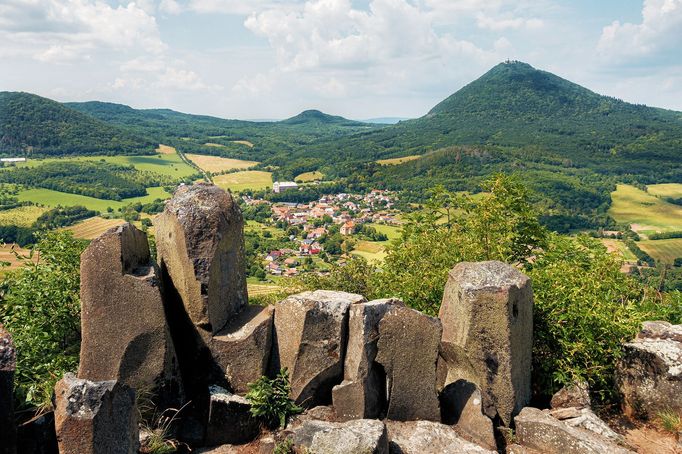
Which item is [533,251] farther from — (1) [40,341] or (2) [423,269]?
(1) [40,341]

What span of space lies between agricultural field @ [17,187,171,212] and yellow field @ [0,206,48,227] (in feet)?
28.3

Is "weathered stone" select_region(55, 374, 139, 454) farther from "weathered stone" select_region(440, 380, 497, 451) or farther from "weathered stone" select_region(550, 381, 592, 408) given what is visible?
"weathered stone" select_region(550, 381, 592, 408)

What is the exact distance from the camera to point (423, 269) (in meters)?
16.3

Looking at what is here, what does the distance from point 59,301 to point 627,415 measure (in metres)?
13.5

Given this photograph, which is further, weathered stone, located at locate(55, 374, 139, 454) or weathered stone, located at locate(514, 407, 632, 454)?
weathered stone, located at locate(514, 407, 632, 454)

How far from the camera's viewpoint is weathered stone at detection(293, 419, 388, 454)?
784 cm

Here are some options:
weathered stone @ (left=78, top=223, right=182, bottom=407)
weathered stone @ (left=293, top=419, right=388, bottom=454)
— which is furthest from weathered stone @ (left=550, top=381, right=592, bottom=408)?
weathered stone @ (left=78, top=223, right=182, bottom=407)

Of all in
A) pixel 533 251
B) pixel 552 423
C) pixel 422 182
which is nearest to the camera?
pixel 552 423

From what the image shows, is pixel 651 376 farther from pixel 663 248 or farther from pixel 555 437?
pixel 663 248

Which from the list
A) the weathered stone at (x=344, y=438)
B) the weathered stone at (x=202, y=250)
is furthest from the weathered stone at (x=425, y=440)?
the weathered stone at (x=202, y=250)

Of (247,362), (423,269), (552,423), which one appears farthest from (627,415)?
(247,362)

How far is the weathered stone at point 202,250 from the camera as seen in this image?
9695 millimetres

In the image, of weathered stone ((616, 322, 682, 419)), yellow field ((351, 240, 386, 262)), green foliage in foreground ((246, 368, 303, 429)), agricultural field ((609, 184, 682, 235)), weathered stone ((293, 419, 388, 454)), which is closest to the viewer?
weathered stone ((293, 419, 388, 454))

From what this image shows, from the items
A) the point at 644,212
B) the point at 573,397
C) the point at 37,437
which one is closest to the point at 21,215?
the point at 37,437
